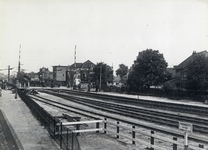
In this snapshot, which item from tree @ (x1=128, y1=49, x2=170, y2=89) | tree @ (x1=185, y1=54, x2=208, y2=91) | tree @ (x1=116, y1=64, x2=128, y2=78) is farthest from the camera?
tree @ (x1=116, y1=64, x2=128, y2=78)

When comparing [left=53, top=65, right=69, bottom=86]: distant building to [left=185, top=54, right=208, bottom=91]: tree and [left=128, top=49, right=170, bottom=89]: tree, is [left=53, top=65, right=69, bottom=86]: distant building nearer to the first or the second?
[left=128, top=49, right=170, bottom=89]: tree

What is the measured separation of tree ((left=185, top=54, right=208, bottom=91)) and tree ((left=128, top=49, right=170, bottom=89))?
12.3 m

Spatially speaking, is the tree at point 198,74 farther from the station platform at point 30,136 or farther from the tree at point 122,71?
the tree at point 122,71

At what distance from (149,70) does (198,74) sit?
14372 mm

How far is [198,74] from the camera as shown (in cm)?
3050

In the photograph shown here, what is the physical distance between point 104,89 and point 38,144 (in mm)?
43775

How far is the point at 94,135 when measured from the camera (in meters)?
9.98

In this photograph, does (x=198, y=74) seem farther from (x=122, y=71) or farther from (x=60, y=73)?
(x=122, y=71)

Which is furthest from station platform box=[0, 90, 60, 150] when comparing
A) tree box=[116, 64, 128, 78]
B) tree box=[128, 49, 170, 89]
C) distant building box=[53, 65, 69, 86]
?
tree box=[116, 64, 128, 78]

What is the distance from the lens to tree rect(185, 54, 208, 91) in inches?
1188

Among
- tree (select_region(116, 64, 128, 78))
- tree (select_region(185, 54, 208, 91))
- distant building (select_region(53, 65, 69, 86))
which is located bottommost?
tree (select_region(185, 54, 208, 91))

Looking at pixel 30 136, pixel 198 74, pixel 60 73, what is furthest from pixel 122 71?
pixel 30 136

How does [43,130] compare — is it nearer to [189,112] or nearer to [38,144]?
[38,144]

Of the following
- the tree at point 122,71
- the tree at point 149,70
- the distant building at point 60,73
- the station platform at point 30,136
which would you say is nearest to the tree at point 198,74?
the tree at point 149,70
